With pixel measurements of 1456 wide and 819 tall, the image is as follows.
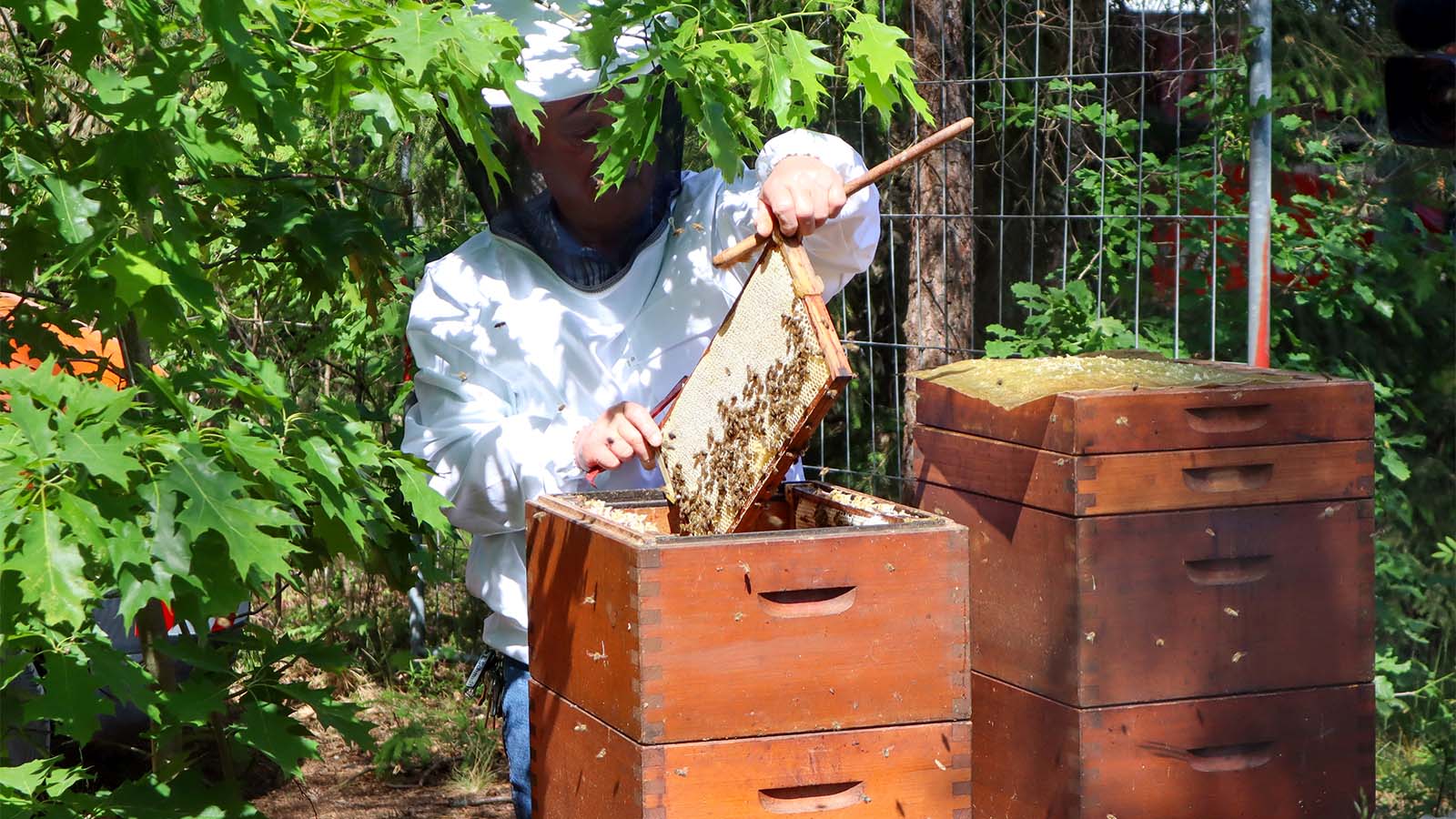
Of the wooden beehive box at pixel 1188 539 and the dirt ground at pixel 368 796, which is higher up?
the wooden beehive box at pixel 1188 539

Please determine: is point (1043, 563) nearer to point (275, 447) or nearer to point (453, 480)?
point (453, 480)

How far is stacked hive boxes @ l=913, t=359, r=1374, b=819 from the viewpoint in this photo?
2195 mm

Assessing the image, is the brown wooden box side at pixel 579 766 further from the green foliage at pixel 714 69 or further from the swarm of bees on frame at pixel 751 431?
the green foliage at pixel 714 69

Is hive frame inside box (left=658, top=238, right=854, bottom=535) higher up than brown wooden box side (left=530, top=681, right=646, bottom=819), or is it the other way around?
hive frame inside box (left=658, top=238, right=854, bottom=535)

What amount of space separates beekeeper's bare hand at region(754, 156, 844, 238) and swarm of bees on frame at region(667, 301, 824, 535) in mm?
144

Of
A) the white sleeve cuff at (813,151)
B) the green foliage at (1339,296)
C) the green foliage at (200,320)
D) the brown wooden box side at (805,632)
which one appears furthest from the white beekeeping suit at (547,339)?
the green foliage at (1339,296)

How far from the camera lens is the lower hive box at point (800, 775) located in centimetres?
166

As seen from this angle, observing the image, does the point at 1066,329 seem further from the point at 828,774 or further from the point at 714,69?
the point at 828,774

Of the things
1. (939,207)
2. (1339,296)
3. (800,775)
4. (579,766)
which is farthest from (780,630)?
(939,207)

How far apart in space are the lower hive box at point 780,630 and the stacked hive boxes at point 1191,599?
55cm

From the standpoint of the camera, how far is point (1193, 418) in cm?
222

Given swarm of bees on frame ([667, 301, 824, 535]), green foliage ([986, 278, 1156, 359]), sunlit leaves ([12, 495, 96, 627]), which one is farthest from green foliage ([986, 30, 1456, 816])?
sunlit leaves ([12, 495, 96, 627])

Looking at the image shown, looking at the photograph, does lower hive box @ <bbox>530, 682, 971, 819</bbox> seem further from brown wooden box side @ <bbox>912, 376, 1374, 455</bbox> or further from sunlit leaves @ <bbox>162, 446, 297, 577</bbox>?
A: brown wooden box side @ <bbox>912, 376, 1374, 455</bbox>

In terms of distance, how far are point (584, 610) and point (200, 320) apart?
29.0 inches
